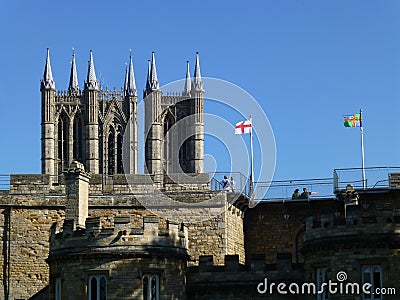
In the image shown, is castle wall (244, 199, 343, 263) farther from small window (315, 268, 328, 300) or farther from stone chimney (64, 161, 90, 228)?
small window (315, 268, 328, 300)

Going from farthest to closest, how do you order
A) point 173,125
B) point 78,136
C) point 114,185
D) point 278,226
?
point 173,125, point 78,136, point 114,185, point 278,226

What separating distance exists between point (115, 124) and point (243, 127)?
80.6 meters

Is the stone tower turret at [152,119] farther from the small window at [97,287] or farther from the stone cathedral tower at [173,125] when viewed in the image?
the small window at [97,287]

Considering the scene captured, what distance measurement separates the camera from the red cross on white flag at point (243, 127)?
195 ft

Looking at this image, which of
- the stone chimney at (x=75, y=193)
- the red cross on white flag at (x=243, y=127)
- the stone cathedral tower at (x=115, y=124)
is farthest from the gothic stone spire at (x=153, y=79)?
the stone chimney at (x=75, y=193)

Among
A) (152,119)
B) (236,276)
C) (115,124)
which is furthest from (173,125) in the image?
(236,276)

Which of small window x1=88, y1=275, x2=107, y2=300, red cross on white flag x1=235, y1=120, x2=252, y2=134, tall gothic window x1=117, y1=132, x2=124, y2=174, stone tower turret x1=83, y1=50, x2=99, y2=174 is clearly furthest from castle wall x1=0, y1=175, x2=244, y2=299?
tall gothic window x1=117, y1=132, x2=124, y2=174

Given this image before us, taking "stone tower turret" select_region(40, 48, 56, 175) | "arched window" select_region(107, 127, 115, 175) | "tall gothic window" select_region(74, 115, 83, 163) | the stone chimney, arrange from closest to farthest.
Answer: the stone chimney < "stone tower turret" select_region(40, 48, 56, 175) < "tall gothic window" select_region(74, 115, 83, 163) < "arched window" select_region(107, 127, 115, 175)

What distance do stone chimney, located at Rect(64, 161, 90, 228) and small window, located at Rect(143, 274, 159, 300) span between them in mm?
5796

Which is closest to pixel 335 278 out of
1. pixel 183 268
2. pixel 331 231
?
pixel 331 231

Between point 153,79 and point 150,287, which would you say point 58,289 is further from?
point 153,79

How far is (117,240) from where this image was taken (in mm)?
40375

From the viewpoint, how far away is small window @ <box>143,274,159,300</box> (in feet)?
133

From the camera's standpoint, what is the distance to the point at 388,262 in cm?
3862
